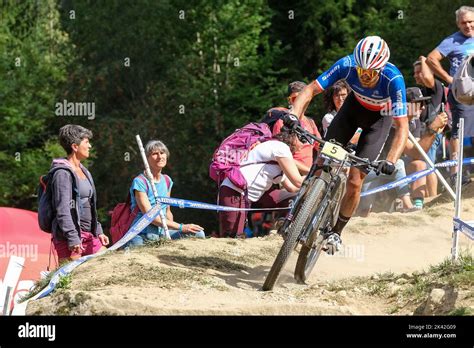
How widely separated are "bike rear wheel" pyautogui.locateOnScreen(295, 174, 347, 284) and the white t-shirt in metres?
1.66

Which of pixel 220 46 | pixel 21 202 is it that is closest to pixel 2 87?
pixel 21 202

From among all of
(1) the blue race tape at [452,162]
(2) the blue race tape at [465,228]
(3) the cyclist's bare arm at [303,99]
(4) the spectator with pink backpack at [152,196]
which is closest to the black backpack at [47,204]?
(4) the spectator with pink backpack at [152,196]

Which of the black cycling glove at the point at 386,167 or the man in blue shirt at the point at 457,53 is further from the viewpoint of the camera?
the man in blue shirt at the point at 457,53

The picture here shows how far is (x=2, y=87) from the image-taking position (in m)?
36.1

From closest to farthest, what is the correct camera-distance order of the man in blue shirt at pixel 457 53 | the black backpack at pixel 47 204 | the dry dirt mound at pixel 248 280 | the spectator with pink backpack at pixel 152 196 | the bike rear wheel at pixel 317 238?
the dry dirt mound at pixel 248 280, the bike rear wheel at pixel 317 238, the black backpack at pixel 47 204, the spectator with pink backpack at pixel 152 196, the man in blue shirt at pixel 457 53

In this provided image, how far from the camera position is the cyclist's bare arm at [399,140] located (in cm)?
920

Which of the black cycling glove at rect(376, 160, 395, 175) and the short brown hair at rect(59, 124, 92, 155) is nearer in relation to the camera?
the black cycling glove at rect(376, 160, 395, 175)

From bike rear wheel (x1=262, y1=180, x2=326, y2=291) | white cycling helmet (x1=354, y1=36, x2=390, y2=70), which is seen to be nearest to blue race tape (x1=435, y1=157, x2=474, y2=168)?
white cycling helmet (x1=354, y1=36, x2=390, y2=70)

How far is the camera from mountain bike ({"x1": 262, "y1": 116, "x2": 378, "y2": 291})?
8.70m

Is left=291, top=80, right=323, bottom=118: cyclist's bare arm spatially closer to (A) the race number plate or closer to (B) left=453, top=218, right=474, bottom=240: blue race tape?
(A) the race number plate

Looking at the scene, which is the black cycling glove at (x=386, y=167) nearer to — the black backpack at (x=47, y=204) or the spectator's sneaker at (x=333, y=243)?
the spectator's sneaker at (x=333, y=243)

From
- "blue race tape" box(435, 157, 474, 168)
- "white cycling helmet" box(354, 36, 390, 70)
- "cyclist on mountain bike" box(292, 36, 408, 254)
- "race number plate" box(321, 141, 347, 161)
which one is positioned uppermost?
"white cycling helmet" box(354, 36, 390, 70)

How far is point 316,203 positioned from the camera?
29.4ft

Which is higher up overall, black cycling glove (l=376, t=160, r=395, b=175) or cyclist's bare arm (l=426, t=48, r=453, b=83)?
cyclist's bare arm (l=426, t=48, r=453, b=83)
